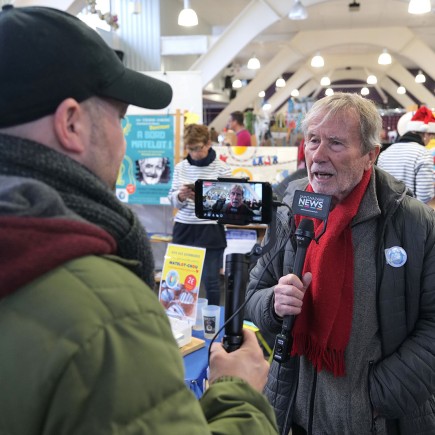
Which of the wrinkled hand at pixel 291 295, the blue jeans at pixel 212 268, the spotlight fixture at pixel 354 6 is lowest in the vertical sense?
the blue jeans at pixel 212 268

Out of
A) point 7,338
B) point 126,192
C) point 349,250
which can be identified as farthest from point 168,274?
point 126,192

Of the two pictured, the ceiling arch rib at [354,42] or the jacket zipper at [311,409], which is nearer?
the jacket zipper at [311,409]

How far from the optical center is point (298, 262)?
1195 millimetres

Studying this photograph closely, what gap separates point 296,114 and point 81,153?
970 cm

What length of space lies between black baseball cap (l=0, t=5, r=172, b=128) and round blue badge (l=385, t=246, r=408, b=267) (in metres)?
0.96

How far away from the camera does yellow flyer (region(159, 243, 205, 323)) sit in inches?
79.4

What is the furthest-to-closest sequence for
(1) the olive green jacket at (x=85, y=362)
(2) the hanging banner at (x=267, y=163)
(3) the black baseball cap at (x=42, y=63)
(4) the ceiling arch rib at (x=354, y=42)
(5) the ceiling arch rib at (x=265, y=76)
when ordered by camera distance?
(5) the ceiling arch rib at (x=265, y=76) → (4) the ceiling arch rib at (x=354, y=42) → (2) the hanging banner at (x=267, y=163) → (3) the black baseball cap at (x=42, y=63) → (1) the olive green jacket at (x=85, y=362)

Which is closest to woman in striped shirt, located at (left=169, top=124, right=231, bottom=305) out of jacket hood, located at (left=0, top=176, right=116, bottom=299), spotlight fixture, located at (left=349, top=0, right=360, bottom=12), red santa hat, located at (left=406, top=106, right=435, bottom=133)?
red santa hat, located at (left=406, top=106, right=435, bottom=133)

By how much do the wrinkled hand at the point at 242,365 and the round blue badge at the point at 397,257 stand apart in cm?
61

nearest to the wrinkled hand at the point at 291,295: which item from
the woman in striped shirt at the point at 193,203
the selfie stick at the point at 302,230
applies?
the selfie stick at the point at 302,230

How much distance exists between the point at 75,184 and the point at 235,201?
556 millimetres

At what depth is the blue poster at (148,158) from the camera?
16.5ft

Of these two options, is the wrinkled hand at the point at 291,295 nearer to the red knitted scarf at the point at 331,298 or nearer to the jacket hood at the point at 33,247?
the red knitted scarf at the point at 331,298

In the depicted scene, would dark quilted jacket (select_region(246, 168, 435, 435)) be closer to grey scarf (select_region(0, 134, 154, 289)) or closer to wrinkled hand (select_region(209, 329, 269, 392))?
wrinkled hand (select_region(209, 329, 269, 392))
